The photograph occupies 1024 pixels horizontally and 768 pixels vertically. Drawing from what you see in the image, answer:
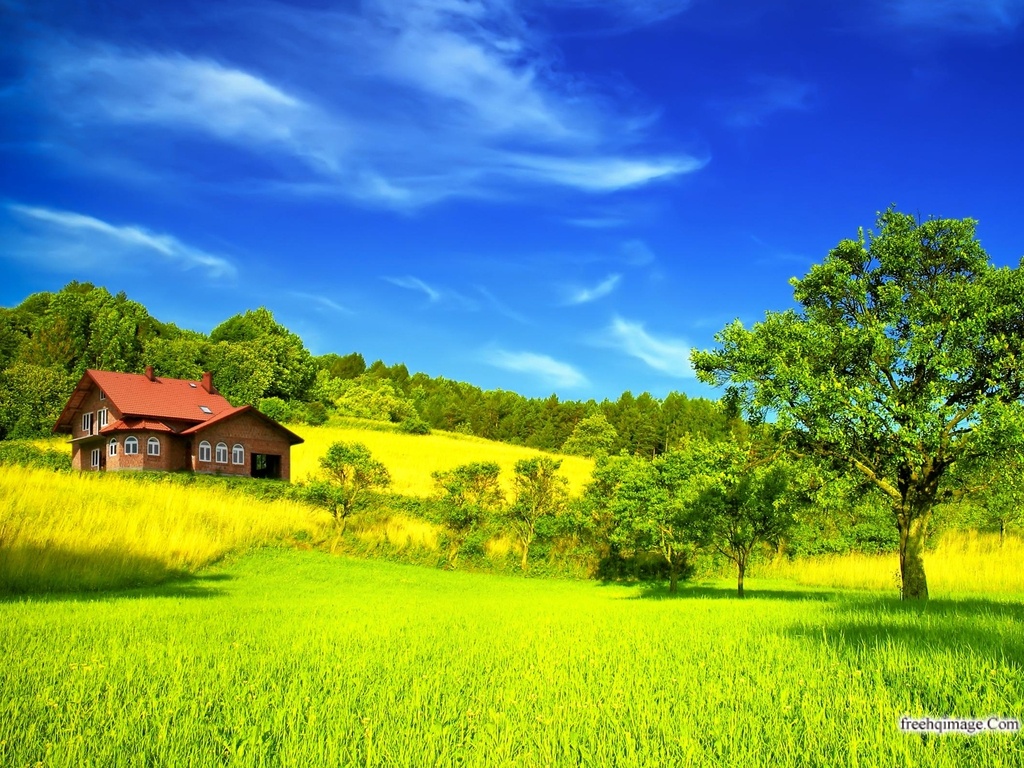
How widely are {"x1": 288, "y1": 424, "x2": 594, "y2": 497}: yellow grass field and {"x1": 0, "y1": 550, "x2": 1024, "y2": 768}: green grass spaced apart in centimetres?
3990

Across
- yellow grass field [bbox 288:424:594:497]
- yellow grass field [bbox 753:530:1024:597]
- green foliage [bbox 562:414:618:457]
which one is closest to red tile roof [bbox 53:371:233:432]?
yellow grass field [bbox 288:424:594:497]

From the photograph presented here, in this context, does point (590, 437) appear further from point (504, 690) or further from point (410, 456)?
point (504, 690)

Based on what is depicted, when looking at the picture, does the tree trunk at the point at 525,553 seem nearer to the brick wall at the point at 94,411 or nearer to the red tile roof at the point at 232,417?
the red tile roof at the point at 232,417

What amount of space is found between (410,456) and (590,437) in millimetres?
44144

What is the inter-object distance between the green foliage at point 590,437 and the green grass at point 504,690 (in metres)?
90.8

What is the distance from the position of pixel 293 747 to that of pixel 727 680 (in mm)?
3837

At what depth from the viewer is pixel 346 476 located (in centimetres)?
3497

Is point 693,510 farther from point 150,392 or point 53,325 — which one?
point 53,325

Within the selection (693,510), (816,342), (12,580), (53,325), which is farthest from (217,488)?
(53,325)

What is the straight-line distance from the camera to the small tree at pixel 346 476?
112ft

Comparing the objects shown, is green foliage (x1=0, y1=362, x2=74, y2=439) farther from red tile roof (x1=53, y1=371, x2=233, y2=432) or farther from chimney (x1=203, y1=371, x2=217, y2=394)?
chimney (x1=203, y1=371, x2=217, y2=394)

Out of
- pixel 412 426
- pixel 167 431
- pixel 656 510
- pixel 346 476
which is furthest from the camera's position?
pixel 412 426

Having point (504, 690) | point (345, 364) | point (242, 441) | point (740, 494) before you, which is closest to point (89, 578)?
point (504, 690)

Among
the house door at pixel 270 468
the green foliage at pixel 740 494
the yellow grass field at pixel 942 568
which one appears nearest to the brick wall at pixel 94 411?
the house door at pixel 270 468
